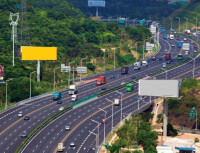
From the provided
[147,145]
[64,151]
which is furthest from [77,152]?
[147,145]

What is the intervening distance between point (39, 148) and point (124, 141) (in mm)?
22818

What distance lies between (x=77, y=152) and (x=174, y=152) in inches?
Result: 1013

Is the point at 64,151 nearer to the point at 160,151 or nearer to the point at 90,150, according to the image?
the point at 90,150

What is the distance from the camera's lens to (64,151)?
645 ft

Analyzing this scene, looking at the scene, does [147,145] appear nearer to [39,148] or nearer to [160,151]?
[160,151]

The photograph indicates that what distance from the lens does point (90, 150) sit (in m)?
200

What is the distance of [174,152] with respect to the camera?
647 feet

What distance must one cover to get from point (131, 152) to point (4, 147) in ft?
114

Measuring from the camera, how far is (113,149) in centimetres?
19125

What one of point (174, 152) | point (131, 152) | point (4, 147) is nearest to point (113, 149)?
point (131, 152)

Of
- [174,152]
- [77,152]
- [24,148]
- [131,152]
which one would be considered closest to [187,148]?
[174,152]

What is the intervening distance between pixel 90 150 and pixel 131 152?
44.3ft

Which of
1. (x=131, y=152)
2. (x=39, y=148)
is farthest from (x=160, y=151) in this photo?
(x=39, y=148)

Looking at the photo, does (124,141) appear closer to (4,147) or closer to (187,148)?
(187,148)
